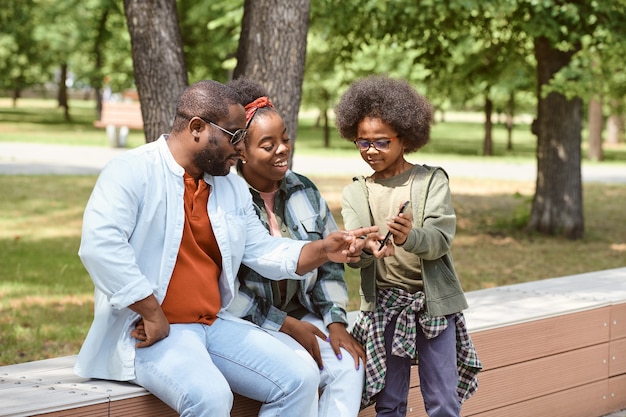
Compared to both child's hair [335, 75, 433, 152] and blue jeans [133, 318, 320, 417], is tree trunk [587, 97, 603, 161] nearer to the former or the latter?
child's hair [335, 75, 433, 152]

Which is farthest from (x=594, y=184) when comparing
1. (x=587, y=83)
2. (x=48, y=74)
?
(x=48, y=74)

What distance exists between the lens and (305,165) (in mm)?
21703

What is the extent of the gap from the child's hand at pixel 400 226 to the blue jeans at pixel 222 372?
22.0 inches

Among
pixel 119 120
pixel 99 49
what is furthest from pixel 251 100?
pixel 99 49

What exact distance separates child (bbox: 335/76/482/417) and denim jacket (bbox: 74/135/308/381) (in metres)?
0.39

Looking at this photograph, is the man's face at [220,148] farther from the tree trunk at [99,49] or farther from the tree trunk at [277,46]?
the tree trunk at [99,49]

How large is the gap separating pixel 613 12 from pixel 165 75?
6001 millimetres

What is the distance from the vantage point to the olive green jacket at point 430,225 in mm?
3576

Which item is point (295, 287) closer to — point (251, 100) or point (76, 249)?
point (251, 100)

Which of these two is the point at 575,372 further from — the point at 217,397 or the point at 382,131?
the point at 217,397

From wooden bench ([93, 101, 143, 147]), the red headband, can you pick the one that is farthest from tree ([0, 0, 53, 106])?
the red headband

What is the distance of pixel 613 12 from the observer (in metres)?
10.1

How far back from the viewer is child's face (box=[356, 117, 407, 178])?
3666 mm

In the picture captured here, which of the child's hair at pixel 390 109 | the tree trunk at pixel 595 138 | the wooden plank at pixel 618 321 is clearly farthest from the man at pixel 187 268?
the tree trunk at pixel 595 138
